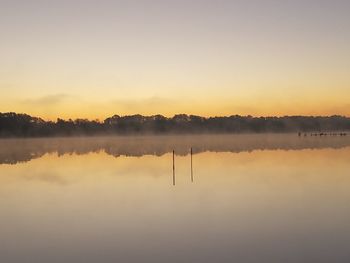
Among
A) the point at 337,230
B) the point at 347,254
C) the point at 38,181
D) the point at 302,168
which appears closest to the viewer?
the point at 347,254

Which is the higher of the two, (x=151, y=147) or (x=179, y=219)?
(x=151, y=147)

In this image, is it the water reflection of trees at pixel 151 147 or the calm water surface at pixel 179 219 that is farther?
the water reflection of trees at pixel 151 147

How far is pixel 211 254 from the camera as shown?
10562 millimetres

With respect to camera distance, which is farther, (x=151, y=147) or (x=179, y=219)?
(x=151, y=147)

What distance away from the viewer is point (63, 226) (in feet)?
45.6

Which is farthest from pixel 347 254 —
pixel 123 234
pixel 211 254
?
pixel 123 234

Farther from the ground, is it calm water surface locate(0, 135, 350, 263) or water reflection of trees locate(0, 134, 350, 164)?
water reflection of trees locate(0, 134, 350, 164)

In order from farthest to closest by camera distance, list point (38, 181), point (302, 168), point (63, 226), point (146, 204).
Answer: point (302, 168) < point (38, 181) < point (146, 204) < point (63, 226)

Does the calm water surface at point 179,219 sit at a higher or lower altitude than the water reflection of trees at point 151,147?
lower

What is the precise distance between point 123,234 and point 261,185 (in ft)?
36.8

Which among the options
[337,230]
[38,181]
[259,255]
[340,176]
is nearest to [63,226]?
[259,255]

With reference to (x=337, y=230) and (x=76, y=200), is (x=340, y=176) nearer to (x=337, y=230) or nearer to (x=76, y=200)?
(x=337, y=230)

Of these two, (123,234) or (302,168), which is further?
(302,168)

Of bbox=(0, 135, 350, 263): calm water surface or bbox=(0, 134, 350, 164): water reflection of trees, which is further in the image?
bbox=(0, 134, 350, 164): water reflection of trees
